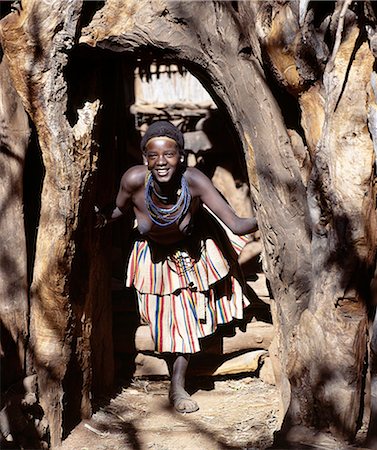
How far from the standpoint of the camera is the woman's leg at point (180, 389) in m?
4.19

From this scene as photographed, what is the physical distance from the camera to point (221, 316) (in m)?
4.44

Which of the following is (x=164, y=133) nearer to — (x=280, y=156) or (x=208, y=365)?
(x=280, y=156)

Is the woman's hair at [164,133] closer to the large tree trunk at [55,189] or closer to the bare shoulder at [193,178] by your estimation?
the bare shoulder at [193,178]

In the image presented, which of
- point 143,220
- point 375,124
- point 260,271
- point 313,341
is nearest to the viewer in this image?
point 375,124

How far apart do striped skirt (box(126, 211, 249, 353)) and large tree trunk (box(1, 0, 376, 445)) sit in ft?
1.90

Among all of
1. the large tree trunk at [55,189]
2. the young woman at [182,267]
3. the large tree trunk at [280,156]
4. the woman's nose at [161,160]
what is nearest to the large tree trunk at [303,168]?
the large tree trunk at [280,156]

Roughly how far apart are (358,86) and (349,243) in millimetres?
680

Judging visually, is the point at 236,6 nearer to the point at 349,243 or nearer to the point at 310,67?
the point at 310,67

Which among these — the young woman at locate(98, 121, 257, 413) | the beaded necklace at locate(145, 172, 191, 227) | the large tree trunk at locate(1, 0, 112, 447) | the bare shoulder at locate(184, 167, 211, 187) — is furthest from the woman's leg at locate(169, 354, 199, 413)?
the bare shoulder at locate(184, 167, 211, 187)

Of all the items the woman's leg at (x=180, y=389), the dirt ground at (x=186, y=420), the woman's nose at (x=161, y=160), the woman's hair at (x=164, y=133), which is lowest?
the dirt ground at (x=186, y=420)

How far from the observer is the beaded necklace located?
4012 mm

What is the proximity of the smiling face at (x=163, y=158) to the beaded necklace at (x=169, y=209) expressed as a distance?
11 centimetres

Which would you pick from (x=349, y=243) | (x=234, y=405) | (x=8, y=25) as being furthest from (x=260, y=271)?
(x=8, y=25)

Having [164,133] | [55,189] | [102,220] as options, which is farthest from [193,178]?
[55,189]
